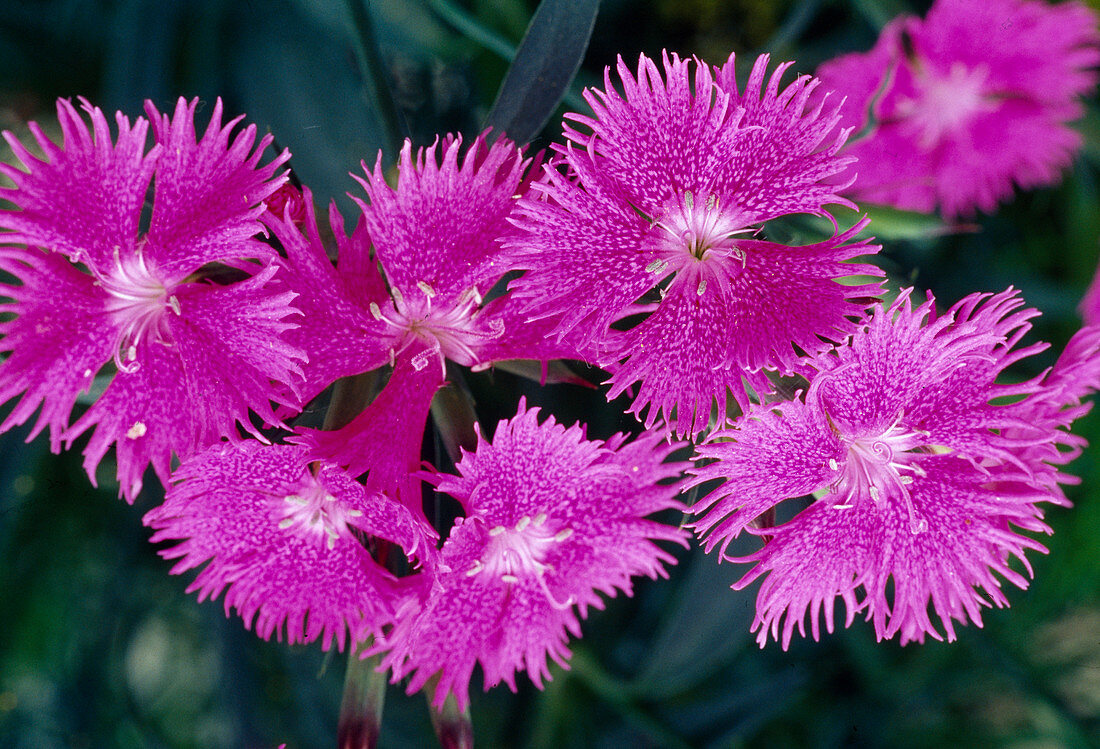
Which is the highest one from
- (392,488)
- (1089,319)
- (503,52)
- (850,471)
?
(1089,319)

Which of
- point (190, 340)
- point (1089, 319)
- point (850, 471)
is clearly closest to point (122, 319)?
point (190, 340)

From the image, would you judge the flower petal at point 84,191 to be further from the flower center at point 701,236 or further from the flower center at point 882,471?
the flower center at point 882,471

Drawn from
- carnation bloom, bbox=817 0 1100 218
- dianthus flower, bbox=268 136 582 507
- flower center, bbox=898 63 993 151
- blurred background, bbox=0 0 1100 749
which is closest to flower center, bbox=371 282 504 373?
dianthus flower, bbox=268 136 582 507

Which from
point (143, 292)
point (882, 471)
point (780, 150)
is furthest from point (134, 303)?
point (882, 471)

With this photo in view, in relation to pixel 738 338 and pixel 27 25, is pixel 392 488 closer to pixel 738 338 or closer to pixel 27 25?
pixel 738 338

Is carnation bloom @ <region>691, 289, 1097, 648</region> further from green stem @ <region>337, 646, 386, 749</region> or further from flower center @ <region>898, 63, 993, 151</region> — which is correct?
flower center @ <region>898, 63, 993, 151</region>

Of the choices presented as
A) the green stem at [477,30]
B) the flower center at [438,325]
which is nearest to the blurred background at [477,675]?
the green stem at [477,30]

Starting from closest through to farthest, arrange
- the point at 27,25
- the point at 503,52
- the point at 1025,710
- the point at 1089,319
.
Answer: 1. the point at 503,52
2. the point at 27,25
3. the point at 1089,319
4. the point at 1025,710
